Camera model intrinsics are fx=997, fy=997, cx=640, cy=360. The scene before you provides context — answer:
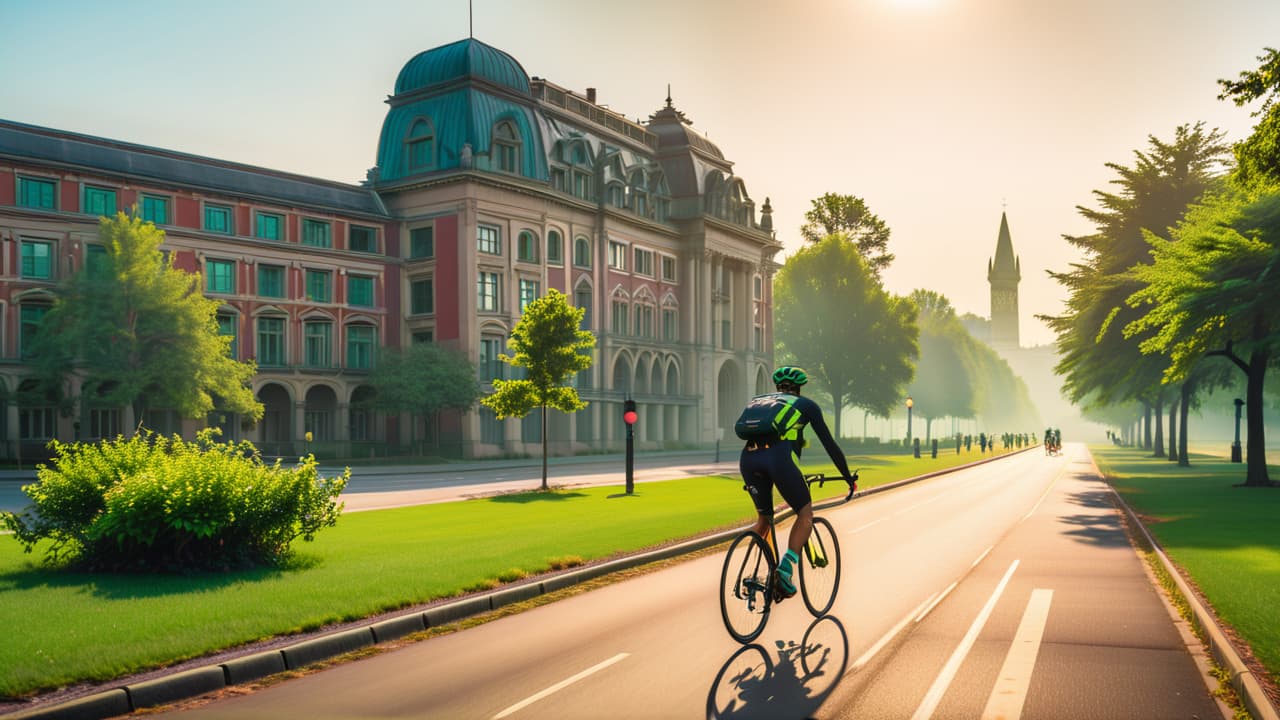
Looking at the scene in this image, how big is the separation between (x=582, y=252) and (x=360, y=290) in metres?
14.6

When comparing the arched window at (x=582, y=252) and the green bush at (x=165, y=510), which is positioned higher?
the arched window at (x=582, y=252)

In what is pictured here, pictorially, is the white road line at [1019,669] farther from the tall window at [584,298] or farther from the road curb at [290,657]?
the tall window at [584,298]

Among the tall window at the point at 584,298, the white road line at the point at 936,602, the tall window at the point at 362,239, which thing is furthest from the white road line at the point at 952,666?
the tall window at the point at 584,298

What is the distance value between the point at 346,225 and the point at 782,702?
168ft

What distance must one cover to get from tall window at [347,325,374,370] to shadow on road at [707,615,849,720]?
48.6 meters

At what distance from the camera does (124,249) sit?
4181cm

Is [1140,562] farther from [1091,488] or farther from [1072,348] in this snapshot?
[1072,348]

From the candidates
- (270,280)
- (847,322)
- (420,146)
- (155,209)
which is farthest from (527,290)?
(847,322)

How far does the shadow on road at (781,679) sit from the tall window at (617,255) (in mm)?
57061

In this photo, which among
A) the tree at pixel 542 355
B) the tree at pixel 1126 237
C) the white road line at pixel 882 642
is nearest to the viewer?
the white road line at pixel 882 642

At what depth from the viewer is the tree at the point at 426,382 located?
1977 inches

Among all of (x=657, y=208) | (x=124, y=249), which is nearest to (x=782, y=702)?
(x=124, y=249)

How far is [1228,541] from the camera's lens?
1520cm

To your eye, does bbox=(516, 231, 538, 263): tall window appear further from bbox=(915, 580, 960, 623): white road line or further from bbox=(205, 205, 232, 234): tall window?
bbox=(915, 580, 960, 623): white road line
